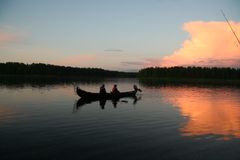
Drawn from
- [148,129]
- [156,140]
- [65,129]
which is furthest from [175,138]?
[65,129]

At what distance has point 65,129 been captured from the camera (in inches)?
786

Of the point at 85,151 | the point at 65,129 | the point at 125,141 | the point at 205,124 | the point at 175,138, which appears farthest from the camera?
the point at 205,124

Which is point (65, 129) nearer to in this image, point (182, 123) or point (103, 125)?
point (103, 125)

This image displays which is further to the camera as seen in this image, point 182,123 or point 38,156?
point 182,123

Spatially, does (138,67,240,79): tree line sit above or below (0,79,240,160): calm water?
above

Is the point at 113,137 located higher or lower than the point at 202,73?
lower

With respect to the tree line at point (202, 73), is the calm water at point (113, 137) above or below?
below

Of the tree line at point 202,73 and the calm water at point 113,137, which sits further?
the tree line at point 202,73

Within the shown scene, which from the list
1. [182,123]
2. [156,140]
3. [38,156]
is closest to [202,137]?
[156,140]

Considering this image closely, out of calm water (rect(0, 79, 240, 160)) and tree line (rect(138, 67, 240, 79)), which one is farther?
tree line (rect(138, 67, 240, 79))

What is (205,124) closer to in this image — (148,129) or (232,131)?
(232,131)

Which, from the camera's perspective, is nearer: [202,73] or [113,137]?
[113,137]

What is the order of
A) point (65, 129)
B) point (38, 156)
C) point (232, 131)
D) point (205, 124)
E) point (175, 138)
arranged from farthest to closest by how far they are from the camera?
point (205, 124), point (232, 131), point (65, 129), point (175, 138), point (38, 156)

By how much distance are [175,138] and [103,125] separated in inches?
229
